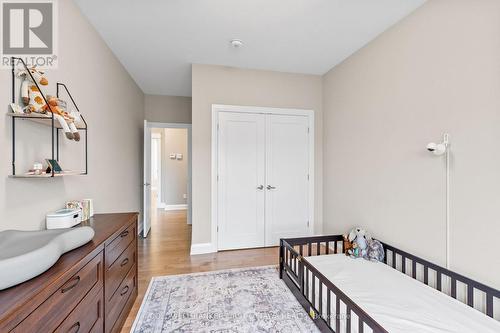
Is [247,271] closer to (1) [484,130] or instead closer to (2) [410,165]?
(2) [410,165]

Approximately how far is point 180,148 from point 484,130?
609 cm

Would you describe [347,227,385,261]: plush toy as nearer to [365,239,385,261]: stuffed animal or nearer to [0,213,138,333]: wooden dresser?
[365,239,385,261]: stuffed animal

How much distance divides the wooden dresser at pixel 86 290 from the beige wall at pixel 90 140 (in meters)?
0.37

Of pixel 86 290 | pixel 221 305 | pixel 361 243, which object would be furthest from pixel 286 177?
pixel 86 290

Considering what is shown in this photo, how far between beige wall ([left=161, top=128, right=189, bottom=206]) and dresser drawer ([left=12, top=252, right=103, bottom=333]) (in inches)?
200

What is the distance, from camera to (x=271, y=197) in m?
3.27

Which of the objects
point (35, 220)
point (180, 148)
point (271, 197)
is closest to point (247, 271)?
point (271, 197)

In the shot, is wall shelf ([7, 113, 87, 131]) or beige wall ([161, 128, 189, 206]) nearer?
wall shelf ([7, 113, 87, 131])

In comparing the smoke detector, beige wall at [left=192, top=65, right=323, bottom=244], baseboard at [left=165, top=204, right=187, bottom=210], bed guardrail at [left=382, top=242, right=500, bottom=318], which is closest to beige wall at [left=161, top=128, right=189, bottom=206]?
baseboard at [left=165, top=204, right=187, bottom=210]

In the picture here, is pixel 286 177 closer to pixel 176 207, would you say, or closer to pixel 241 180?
pixel 241 180

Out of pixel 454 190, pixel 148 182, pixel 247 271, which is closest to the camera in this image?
pixel 454 190

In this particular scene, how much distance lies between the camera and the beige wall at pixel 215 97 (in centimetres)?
298

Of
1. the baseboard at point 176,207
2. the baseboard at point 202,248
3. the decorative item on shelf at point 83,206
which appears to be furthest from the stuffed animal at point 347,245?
the baseboard at point 176,207

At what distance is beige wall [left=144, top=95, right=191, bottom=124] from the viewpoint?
14.1 feet
